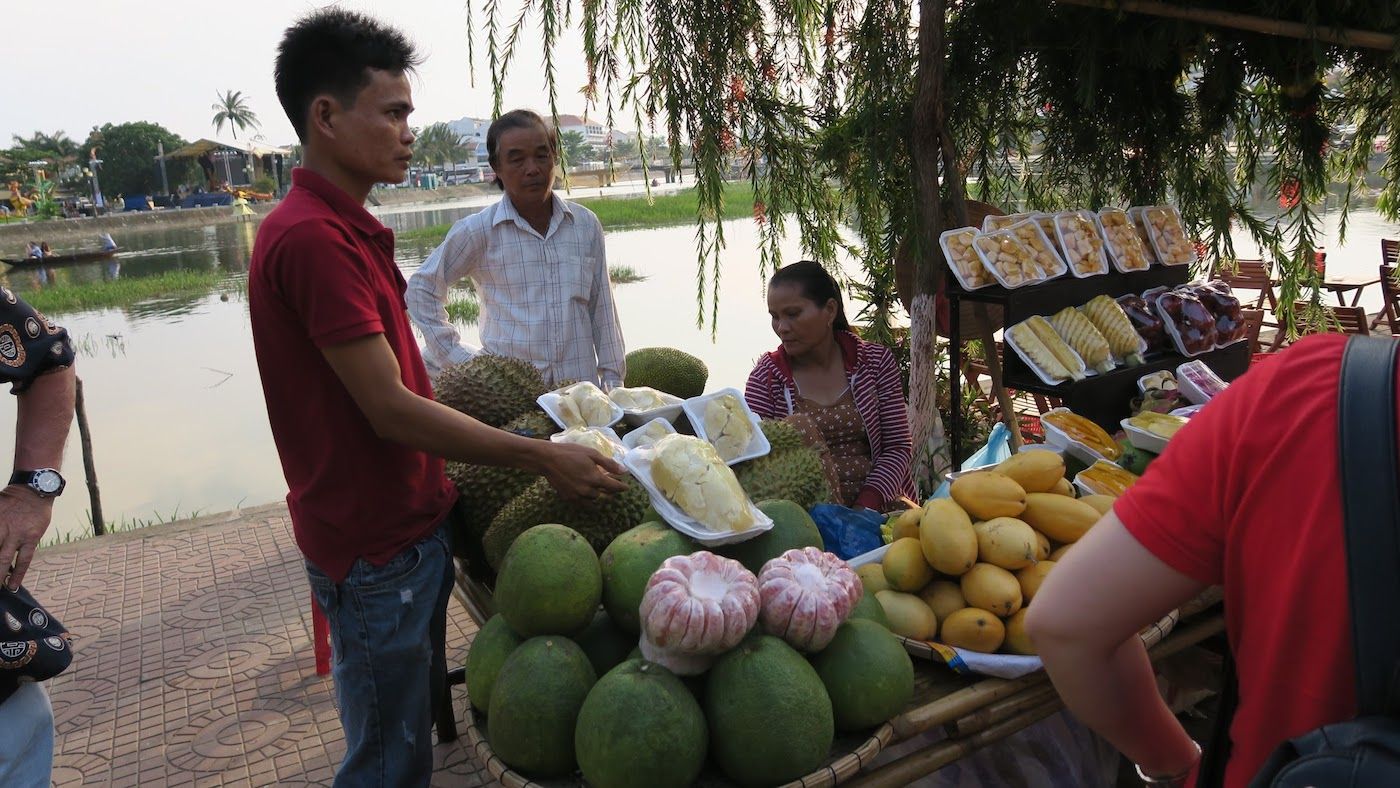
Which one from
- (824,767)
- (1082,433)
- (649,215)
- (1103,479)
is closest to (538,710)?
(824,767)

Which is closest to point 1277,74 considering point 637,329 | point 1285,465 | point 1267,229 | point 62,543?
point 1267,229

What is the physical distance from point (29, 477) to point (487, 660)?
87 centimetres

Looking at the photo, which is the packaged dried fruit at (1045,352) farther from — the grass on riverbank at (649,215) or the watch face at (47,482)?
the grass on riverbank at (649,215)

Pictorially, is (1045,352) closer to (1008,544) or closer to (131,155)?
(1008,544)

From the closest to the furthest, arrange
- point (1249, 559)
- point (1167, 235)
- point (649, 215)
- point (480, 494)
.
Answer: point (1249, 559) < point (480, 494) < point (1167, 235) < point (649, 215)

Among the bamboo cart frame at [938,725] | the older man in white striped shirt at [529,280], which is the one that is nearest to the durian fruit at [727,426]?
the bamboo cart frame at [938,725]

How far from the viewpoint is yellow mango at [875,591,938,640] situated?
5.89ft

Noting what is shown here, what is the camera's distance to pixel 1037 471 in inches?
80.1

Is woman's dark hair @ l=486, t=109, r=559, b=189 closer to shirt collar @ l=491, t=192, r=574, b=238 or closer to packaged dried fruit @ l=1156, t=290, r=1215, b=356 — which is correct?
shirt collar @ l=491, t=192, r=574, b=238

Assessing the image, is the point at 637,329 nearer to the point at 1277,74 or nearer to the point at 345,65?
the point at 1277,74

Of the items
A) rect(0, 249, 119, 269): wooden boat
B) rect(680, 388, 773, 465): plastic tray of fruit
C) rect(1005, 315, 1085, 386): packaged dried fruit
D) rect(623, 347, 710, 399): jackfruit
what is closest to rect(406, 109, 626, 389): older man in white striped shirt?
rect(680, 388, 773, 465): plastic tray of fruit

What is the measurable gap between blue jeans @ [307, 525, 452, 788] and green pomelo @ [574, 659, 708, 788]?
1.51 ft

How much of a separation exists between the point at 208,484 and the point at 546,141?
6044mm

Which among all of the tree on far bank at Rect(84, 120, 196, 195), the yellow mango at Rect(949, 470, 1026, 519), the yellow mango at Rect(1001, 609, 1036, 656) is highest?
the tree on far bank at Rect(84, 120, 196, 195)
